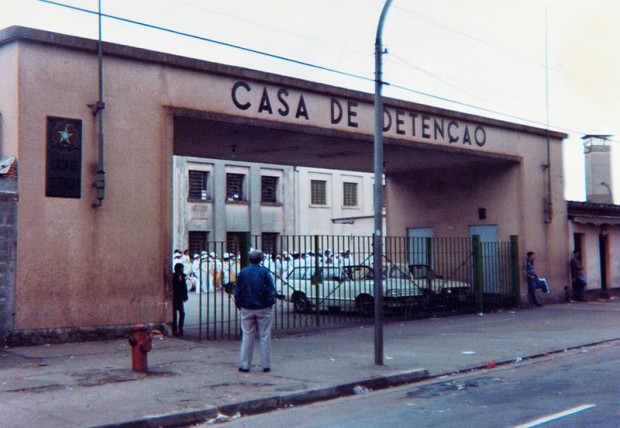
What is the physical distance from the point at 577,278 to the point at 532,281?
9.90 ft

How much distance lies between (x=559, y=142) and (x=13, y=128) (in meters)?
19.0

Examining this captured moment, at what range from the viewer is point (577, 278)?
26.0 m

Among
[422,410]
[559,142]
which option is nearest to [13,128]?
[422,410]

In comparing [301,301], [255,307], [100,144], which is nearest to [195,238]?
[301,301]

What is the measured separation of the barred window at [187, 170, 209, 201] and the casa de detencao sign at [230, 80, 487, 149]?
1993cm

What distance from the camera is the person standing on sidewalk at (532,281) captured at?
78.1 ft

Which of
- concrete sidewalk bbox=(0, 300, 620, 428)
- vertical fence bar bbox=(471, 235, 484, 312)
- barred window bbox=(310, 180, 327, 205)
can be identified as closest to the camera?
concrete sidewalk bbox=(0, 300, 620, 428)

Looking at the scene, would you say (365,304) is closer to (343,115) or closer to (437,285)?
(437,285)

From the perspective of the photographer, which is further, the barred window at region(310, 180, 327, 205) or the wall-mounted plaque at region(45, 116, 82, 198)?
the barred window at region(310, 180, 327, 205)

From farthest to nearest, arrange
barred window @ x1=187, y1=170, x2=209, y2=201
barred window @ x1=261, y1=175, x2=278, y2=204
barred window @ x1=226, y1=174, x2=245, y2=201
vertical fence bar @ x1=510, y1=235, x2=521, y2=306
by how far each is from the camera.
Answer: barred window @ x1=261, y1=175, x2=278, y2=204
barred window @ x1=226, y1=174, x2=245, y2=201
barred window @ x1=187, y1=170, x2=209, y2=201
vertical fence bar @ x1=510, y1=235, x2=521, y2=306

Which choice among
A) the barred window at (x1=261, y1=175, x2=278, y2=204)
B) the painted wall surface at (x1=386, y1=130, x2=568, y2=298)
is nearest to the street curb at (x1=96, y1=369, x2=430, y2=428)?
the painted wall surface at (x1=386, y1=130, x2=568, y2=298)

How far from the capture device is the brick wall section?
41.8 feet

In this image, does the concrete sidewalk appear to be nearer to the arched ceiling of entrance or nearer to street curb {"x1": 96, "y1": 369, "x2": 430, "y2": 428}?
street curb {"x1": 96, "y1": 369, "x2": 430, "y2": 428}

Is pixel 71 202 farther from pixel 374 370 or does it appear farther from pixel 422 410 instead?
pixel 422 410
